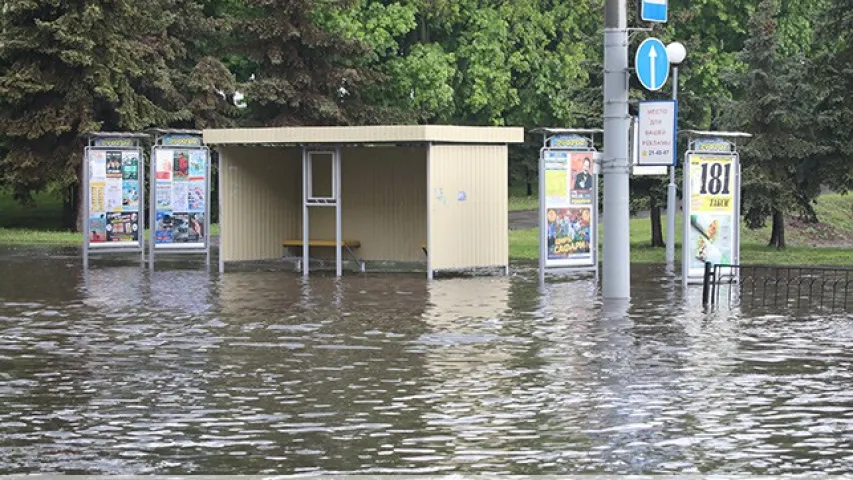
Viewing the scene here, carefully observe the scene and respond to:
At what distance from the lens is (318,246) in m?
31.9

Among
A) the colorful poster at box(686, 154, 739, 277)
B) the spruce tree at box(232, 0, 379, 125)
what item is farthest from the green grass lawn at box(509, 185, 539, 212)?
the colorful poster at box(686, 154, 739, 277)

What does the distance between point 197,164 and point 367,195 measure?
11.8 ft

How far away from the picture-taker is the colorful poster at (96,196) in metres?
32.2

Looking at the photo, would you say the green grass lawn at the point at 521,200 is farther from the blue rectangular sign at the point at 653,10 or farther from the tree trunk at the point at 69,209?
the blue rectangular sign at the point at 653,10

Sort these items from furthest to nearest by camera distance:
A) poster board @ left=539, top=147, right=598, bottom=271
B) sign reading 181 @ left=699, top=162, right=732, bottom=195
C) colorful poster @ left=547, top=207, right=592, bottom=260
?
colorful poster @ left=547, top=207, right=592, bottom=260 < poster board @ left=539, top=147, right=598, bottom=271 < sign reading 181 @ left=699, top=162, right=732, bottom=195

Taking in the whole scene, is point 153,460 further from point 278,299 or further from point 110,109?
point 110,109

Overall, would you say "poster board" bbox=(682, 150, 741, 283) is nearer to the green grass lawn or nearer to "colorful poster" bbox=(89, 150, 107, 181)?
"colorful poster" bbox=(89, 150, 107, 181)

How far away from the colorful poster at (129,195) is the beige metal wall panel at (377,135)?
3.88 meters

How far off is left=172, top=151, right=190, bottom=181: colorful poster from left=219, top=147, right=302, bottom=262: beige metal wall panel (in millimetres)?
1217

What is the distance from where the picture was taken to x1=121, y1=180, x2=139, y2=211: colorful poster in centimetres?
3256

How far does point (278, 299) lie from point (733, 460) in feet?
43.9

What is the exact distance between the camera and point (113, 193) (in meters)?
32.5

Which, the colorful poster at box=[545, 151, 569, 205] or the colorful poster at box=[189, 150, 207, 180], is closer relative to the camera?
the colorful poster at box=[545, 151, 569, 205]

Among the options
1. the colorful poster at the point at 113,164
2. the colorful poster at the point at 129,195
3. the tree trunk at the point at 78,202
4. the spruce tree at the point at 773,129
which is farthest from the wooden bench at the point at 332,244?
the tree trunk at the point at 78,202
